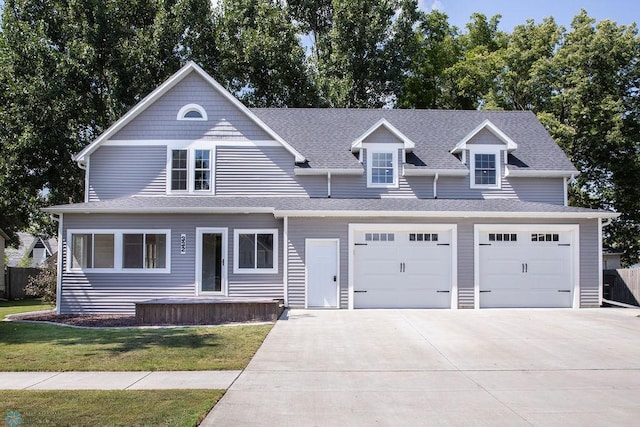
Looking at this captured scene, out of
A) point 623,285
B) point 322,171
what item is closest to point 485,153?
point 322,171

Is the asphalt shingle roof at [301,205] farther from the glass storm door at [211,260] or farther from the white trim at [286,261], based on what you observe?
the glass storm door at [211,260]

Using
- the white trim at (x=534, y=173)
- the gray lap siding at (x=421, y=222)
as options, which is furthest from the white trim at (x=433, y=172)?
the gray lap siding at (x=421, y=222)

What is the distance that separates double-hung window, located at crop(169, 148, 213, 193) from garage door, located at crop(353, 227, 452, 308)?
20.0 feet

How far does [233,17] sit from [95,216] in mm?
17949

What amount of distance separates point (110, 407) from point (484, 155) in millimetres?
17809

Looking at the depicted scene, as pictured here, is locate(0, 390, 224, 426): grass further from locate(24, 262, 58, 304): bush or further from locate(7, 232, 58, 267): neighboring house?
locate(7, 232, 58, 267): neighboring house

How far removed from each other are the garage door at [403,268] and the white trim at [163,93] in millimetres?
4371

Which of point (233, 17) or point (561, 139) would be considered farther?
point (233, 17)

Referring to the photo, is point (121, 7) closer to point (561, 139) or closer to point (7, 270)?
point (7, 270)

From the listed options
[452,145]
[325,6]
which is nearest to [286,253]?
[452,145]

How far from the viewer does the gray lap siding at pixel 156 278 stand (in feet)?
63.1

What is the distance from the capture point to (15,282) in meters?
33.1

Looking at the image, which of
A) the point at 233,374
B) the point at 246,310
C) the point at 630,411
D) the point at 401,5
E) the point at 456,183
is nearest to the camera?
the point at 630,411

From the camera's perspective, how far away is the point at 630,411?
740cm
